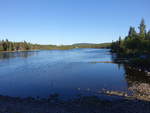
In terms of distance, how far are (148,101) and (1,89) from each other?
15.8 meters

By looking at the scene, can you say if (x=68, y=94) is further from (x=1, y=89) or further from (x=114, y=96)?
(x=1, y=89)

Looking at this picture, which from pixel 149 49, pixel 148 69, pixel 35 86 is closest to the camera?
pixel 35 86

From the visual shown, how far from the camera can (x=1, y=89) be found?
706 inches

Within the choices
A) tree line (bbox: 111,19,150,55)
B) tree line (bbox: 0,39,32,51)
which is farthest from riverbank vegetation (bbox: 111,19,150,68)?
tree line (bbox: 0,39,32,51)

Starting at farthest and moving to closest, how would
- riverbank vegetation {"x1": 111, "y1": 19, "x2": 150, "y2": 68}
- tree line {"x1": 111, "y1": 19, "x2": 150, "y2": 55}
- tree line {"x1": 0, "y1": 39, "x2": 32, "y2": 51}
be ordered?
1. tree line {"x1": 0, "y1": 39, "x2": 32, "y2": 51}
2. tree line {"x1": 111, "y1": 19, "x2": 150, "y2": 55}
3. riverbank vegetation {"x1": 111, "y1": 19, "x2": 150, "y2": 68}

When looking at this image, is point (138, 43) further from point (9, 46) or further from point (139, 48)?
point (9, 46)

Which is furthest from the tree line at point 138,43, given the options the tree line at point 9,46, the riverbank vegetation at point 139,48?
the tree line at point 9,46

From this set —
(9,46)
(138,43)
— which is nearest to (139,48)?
(138,43)

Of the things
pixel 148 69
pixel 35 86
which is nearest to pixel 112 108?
pixel 35 86

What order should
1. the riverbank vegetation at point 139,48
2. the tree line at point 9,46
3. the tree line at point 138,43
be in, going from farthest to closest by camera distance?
1. the tree line at point 9,46
2. the tree line at point 138,43
3. the riverbank vegetation at point 139,48

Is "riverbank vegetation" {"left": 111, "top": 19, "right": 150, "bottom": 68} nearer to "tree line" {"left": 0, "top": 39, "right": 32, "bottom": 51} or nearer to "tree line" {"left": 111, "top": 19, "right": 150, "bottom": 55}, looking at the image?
"tree line" {"left": 111, "top": 19, "right": 150, "bottom": 55}

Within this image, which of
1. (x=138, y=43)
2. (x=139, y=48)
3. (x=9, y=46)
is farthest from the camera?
(x=9, y=46)

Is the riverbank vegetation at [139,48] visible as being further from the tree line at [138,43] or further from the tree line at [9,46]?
the tree line at [9,46]

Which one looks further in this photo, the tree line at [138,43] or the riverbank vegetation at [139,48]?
the tree line at [138,43]
